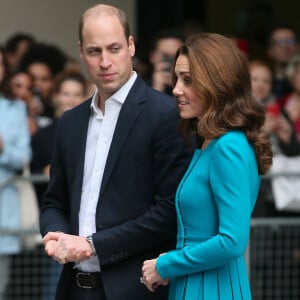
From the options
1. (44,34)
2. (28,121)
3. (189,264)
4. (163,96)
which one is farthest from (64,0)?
(189,264)

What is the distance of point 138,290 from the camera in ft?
12.7

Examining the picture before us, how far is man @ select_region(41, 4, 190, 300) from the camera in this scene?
379 centimetres

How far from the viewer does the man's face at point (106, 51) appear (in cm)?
383

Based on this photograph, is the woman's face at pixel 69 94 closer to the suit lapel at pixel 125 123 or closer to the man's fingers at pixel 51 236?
the suit lapel at pixel 125 123

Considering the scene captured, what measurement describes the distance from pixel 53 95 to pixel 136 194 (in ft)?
10.7

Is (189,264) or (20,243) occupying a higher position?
(189,264)

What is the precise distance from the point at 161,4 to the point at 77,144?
20.9ft

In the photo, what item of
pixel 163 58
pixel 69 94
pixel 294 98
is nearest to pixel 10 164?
pixel 69 94

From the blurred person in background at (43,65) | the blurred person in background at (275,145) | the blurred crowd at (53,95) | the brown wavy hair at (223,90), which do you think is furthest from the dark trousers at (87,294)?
the blurred person in background at (43,65)

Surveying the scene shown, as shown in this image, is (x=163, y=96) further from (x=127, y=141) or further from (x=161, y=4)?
(x=161, y=4)

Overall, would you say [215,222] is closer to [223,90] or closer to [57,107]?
[223,90]

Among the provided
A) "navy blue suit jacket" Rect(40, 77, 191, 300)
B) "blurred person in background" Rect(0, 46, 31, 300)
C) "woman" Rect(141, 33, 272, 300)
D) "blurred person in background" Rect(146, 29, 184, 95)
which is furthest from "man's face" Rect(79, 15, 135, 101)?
"blurred person in background" Rect(0, 46, 31, 300)

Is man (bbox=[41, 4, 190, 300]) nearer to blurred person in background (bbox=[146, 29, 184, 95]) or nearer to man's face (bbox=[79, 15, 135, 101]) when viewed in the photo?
man's face (bbox=[79, 15, 135, 101])

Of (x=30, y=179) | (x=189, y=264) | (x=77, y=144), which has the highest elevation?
(x=77, y=144)
